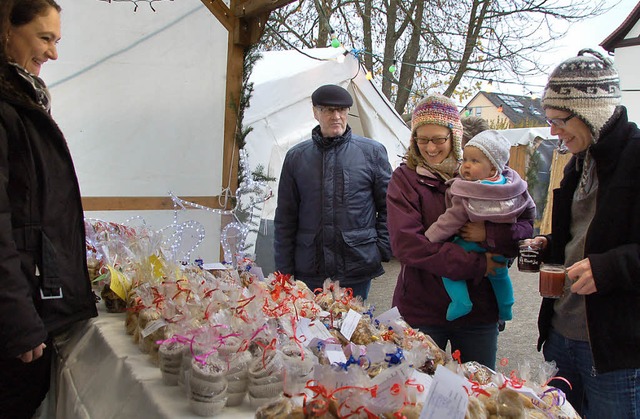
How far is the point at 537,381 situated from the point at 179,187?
3.02 m

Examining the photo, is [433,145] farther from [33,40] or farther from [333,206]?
[33,40]

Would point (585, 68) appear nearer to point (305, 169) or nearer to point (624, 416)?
point (624, 416)

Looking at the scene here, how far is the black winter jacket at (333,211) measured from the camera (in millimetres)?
2994

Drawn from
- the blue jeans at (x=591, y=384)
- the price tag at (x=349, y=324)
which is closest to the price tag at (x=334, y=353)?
the price tag at (x=349, y=324)

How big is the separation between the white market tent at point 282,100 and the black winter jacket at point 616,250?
13.0 feet

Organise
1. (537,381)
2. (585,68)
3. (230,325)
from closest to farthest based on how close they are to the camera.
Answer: (537,381) < (230,325) < (585,68)

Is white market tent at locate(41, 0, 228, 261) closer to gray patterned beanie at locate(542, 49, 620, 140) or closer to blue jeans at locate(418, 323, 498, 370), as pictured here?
blue jeans at locate(418, 323, 498, 370)

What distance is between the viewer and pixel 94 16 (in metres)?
3.36

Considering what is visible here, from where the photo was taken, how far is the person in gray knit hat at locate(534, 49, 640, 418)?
5.23ft

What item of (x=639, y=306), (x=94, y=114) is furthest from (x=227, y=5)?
(x=639, y=306)

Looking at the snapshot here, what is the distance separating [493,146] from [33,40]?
6.08 ft

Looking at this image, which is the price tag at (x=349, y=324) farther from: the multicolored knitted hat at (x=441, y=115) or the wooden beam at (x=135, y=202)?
the wooden beam at (x=135, y=202)

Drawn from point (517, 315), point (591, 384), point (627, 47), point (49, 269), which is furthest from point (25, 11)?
point (627, 47)

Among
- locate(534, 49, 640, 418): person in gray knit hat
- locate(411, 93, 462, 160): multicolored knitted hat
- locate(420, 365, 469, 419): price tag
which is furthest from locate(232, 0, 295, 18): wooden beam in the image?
locate(420, 365, 469, 419): price tag
